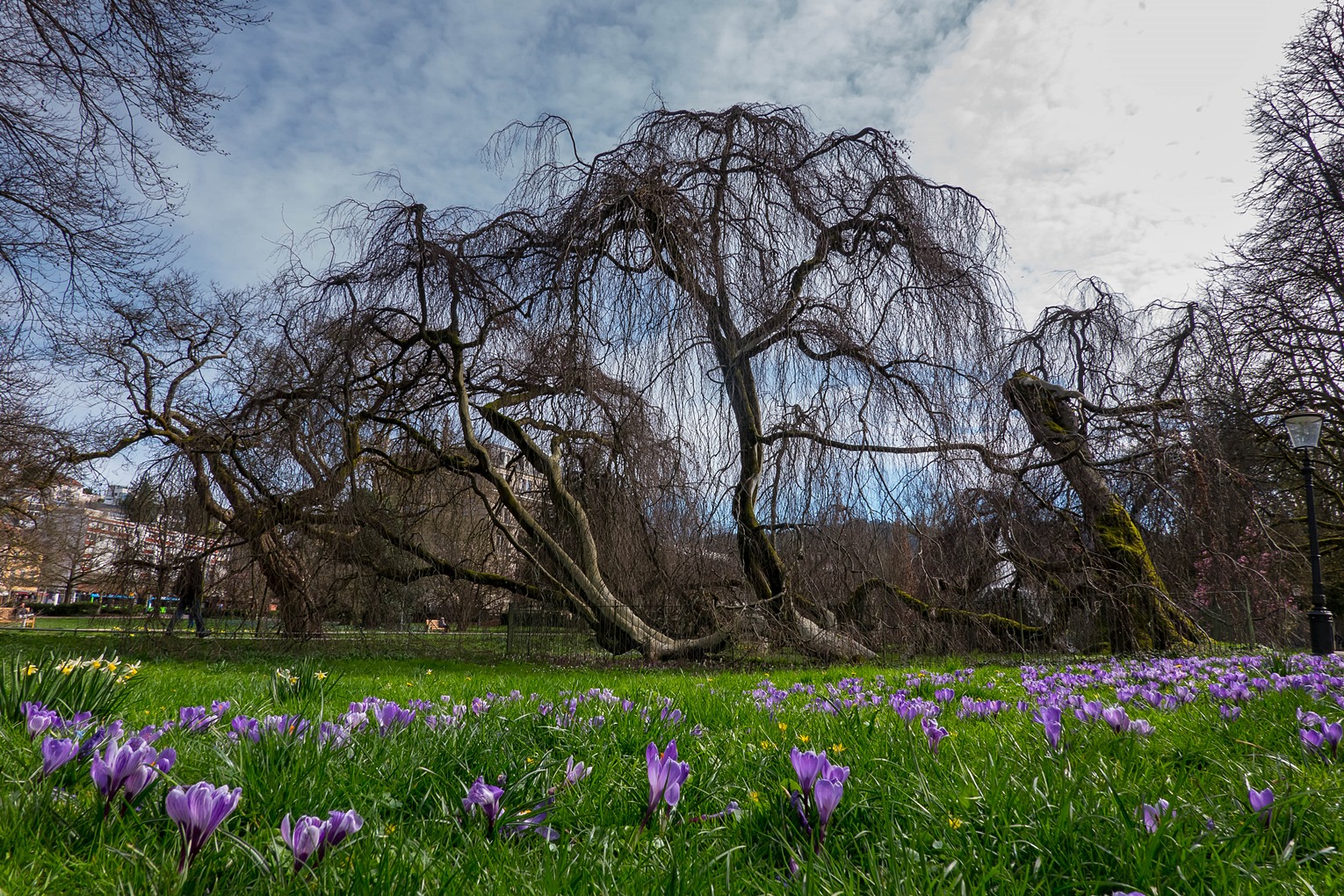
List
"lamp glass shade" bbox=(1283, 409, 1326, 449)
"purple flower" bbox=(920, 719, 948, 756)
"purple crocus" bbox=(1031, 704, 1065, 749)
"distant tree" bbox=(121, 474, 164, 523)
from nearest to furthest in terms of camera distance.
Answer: "purple crocus" bbox=(1031, 704, 1065, 749) < "purple flower" bbox=(920, 719, 948, 756) < "lamp glass shade" bbox=(1283, 409, 1326, 449) < "distant tree" bbox=(121, 474, 164, 523)

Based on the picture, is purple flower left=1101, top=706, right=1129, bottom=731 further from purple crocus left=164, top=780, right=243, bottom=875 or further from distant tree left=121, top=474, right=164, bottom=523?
distant tree left=121, top=474, right=164, bottom=523

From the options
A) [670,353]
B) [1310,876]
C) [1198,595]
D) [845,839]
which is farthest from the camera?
[1198,595]

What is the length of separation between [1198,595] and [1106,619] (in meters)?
1.87

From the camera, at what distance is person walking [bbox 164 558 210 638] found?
11.0 m

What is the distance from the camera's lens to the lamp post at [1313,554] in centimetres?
766

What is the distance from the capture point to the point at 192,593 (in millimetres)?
11430

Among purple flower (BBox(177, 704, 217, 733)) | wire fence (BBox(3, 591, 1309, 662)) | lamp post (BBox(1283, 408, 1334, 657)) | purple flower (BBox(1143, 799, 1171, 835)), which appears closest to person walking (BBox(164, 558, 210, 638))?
wire fence (BBox(3, 591, 1309, 662))

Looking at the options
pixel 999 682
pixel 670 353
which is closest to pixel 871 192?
pixel 670 353

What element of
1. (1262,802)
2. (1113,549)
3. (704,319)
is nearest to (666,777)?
(1262,802)

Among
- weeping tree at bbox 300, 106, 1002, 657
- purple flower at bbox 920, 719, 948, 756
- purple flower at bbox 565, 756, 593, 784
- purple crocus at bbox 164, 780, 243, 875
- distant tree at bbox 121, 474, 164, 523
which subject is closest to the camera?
purple crocus at bbox 164, 780, 243, 875

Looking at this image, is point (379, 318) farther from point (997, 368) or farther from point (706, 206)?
point (997, 368)

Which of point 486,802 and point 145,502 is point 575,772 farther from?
point 145,502

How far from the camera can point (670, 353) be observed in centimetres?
642

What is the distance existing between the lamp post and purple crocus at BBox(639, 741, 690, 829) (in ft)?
29.5
